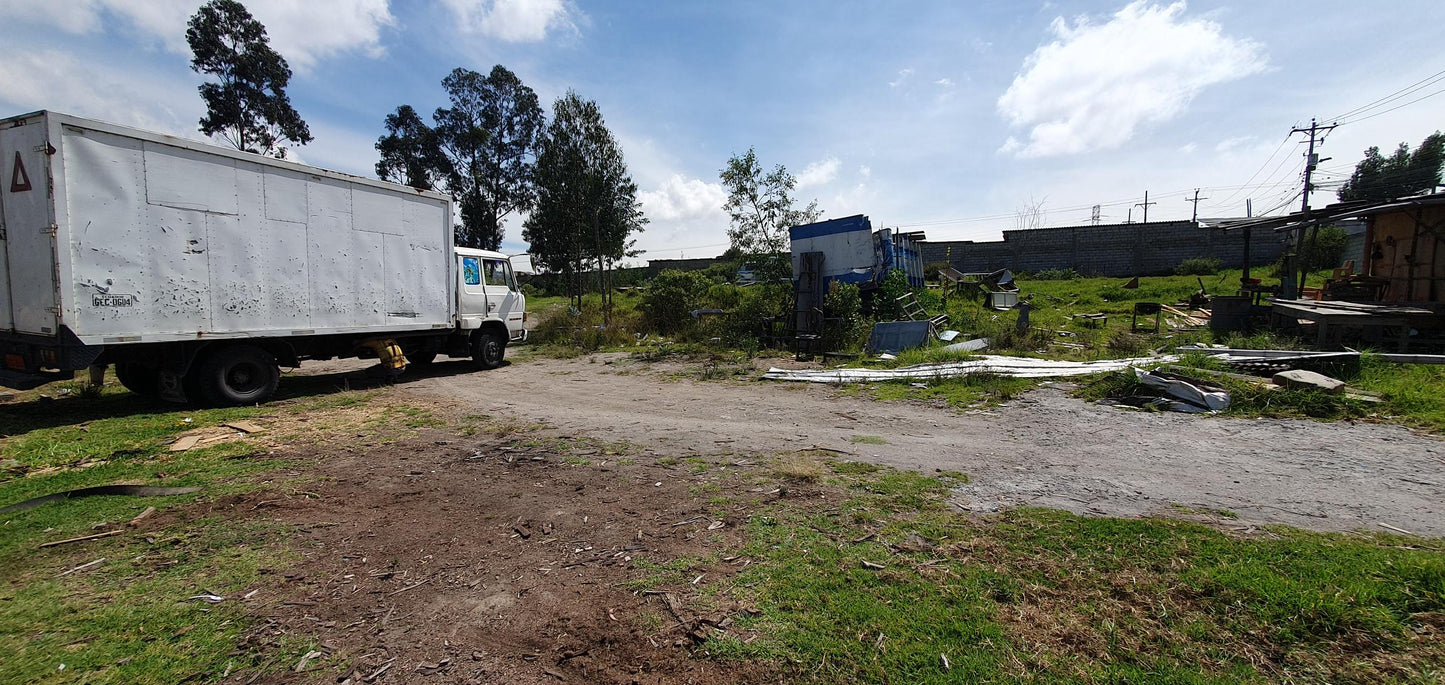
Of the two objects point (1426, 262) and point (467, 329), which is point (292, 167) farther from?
point (1426, 262)

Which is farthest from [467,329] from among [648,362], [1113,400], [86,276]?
[1113,400]

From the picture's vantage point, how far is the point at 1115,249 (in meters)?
28.7

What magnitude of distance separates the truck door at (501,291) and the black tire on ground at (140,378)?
533 cm

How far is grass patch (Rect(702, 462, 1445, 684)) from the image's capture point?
227 centimetres

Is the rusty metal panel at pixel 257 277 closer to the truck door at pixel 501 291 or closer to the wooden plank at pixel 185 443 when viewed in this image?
the wooden plank at pixel 185 443

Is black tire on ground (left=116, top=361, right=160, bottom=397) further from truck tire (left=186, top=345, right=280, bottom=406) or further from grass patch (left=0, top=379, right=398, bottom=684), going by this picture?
grass patch (left=0, top=379, right=398, bottom=684)

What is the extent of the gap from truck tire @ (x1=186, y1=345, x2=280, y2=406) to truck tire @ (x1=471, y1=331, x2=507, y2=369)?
12.9 ft

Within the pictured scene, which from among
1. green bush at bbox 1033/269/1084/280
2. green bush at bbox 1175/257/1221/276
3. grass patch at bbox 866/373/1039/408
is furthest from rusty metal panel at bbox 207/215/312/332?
green bush at bbox 1175/257/1221/276

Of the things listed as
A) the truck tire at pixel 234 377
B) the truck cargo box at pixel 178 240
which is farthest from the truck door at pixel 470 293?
the truck tire at pixel 234 377

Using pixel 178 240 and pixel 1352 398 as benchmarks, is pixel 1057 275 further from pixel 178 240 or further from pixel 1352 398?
pixel 178 240

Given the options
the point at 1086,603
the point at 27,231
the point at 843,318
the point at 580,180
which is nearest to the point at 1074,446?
the point at 1086,603

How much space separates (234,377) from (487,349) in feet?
15.2

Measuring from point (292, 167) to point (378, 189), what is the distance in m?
1.31

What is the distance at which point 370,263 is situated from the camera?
9539 mm
